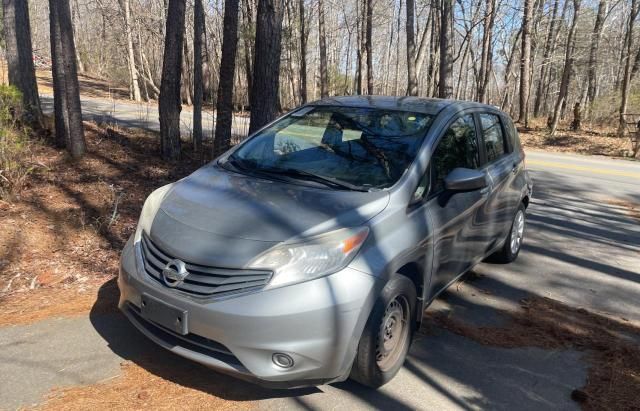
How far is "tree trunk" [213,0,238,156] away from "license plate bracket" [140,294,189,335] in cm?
604

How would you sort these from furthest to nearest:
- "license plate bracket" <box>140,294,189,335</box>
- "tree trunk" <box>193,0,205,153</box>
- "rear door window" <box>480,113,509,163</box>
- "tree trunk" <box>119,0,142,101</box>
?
"tree trunk" <box>119,0,142,101</box>
"tree trunk" <box>193,0,205,153</box>
"rear door window" <box>480,113,509,163</box>
"license plate bracket" <box>140,294,189,335</box>

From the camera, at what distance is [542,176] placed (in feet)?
39.7

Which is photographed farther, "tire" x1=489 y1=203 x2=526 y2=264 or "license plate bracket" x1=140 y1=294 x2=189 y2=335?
"tire" x1=489 y1=203 x2=526 y2=264

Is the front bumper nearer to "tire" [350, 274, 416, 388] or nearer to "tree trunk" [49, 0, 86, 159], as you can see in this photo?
"tire" [350, 274, 416, 388]

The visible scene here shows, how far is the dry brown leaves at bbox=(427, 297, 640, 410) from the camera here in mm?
3256

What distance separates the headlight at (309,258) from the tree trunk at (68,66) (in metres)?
6.46

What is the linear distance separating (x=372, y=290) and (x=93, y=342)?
2.08m

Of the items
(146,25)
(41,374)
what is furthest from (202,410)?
(146,25)

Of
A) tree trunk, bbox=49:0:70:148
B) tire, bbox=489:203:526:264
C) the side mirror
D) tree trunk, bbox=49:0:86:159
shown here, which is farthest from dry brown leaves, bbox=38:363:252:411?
tree trunk, bbox=49:0:70:148

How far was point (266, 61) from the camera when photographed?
7172 mm

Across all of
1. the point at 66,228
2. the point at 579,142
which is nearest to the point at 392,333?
the point at 66,228

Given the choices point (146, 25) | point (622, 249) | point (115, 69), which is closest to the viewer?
point (622, 249)

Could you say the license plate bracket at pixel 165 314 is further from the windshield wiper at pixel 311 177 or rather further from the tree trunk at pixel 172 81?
the tree trunk at pixel 172 81

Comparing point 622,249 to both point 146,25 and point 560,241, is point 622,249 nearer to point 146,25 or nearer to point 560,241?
point 560,241
